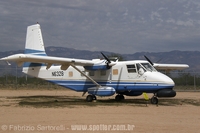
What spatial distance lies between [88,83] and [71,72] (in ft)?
5.40

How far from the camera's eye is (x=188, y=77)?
1599 inches

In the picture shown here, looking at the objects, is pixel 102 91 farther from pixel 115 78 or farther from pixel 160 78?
pixel 160 78

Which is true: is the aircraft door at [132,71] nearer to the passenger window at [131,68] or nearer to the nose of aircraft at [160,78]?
the passenger window at [131,68]

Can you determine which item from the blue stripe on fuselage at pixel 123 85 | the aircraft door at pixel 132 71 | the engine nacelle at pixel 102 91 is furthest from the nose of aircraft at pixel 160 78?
the engine nacelle at pixel 102 91

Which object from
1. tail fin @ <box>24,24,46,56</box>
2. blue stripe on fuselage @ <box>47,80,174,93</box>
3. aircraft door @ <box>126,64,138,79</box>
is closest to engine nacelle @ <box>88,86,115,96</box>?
blue stripe on fuselage @ <box>47,80,174,93</box>

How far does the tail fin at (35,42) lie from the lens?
76.7 feet

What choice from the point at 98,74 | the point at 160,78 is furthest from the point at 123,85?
the point at 160,78

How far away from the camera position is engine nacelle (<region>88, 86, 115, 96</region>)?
19.5 m

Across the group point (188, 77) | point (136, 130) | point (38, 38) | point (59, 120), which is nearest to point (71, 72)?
point (38, 38)

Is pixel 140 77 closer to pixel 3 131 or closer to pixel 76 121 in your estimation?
pixel 76 121

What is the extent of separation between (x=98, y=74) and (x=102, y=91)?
1679 mm

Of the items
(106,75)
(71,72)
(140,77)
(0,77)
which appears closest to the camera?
(140,77)

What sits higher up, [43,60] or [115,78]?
[43,60]

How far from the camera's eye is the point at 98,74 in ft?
69.3
